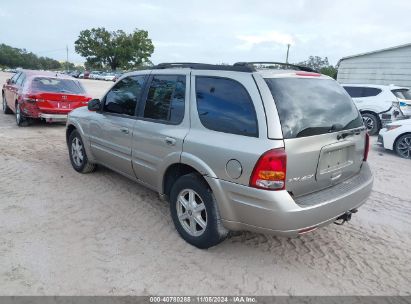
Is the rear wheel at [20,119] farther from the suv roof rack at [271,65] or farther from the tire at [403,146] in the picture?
the tire at [403,146]

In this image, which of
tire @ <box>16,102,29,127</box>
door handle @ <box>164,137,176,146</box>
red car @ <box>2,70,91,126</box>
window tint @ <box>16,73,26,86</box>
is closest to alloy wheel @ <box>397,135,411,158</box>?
door handle @ <box>164,137,176,146</box>

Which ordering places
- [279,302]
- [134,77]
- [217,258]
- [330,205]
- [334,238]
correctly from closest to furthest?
[279,302], [330,205], [217,258], [334,238], [134,77]

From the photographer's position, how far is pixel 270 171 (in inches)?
109

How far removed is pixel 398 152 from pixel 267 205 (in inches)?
271

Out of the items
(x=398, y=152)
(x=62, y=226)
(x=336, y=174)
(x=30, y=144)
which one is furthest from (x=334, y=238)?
(x=30, y=144)

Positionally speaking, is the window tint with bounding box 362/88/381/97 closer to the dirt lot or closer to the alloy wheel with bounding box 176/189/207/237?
the dirt lot

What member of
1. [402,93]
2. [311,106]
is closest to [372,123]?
[402,93]

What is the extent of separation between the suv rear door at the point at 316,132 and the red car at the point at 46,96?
7.39 meters

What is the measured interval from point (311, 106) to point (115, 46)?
69077 mm

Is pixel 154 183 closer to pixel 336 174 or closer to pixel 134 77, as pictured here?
pixel 134 77

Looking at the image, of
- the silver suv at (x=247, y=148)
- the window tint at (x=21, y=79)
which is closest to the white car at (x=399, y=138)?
the silver suv at (x=247, y=148)

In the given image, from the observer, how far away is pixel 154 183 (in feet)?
12.9

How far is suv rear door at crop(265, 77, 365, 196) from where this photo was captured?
2.89 meters

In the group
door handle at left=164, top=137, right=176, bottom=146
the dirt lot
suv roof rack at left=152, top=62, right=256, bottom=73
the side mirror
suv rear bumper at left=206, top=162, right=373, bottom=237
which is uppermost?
suv roof rack at left=152, top=62, right=256, bottom=73
